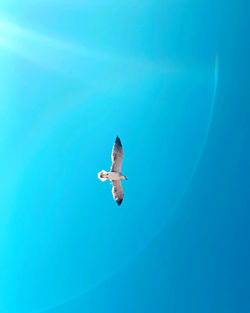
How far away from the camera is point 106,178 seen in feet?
51.6

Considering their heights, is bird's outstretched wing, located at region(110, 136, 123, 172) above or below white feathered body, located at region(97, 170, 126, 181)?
above

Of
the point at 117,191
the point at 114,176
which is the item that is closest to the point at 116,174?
the point at 114,176

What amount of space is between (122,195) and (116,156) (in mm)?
2496

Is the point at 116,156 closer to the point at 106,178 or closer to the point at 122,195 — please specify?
the point at 106,178

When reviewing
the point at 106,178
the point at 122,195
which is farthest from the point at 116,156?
the point at 122,195

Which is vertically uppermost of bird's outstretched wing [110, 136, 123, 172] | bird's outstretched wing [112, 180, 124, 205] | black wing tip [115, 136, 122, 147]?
black wing tip [115, 136, 122, 147]

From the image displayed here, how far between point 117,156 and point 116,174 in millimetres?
954

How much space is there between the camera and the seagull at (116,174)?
50.0 feet

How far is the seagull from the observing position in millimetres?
15227

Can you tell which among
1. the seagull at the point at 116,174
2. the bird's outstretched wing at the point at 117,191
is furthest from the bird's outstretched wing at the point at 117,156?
the bird's outstretched wing at the point at 117,191

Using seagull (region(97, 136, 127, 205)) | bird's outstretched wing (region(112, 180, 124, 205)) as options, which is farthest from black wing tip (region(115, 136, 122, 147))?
bird's outstretched wing (region(112, 180, 124, 205))

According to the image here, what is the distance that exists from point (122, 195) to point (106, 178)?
1.58m

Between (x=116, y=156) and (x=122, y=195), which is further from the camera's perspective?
(x=122, y=195)

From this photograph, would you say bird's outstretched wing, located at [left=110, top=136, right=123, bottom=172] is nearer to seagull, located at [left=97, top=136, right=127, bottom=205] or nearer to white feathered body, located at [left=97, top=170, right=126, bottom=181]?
Answer: seagull, located at [left=97, top=136, right=127, bottom=205]
